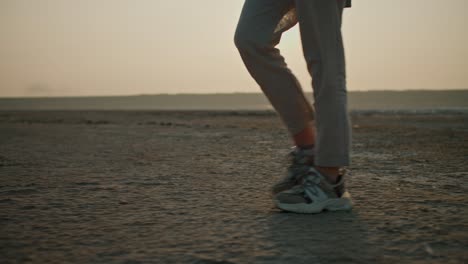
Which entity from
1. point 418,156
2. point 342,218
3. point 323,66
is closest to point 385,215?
point 342,218

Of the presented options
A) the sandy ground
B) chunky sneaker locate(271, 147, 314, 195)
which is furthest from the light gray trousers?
the sandy ground

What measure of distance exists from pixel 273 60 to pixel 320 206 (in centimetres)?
69

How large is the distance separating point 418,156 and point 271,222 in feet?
9.43

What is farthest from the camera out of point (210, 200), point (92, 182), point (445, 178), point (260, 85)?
point (445, 178)

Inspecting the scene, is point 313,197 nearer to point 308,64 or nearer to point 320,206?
point 320,206

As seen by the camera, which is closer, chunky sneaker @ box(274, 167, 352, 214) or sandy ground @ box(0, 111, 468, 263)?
sandy ground @ box(0, 111, 468, 263)

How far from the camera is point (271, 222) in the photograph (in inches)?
64.6

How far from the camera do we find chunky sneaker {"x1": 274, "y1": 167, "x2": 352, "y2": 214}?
1804 mm

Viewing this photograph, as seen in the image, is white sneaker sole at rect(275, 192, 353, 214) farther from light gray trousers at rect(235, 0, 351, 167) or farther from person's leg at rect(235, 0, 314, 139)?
person's leg at rect(235, 0, 314, 139)

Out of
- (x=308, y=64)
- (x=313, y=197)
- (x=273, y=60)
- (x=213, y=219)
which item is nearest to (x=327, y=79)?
(x=308, y=64)

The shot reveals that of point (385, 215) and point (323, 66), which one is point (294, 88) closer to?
point (323, 66)

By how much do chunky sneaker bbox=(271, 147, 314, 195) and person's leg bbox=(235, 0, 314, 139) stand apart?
0.05 m

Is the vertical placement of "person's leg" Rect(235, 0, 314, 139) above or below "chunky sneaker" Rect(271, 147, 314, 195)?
above

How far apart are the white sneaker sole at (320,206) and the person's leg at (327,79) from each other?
10 centimetres
